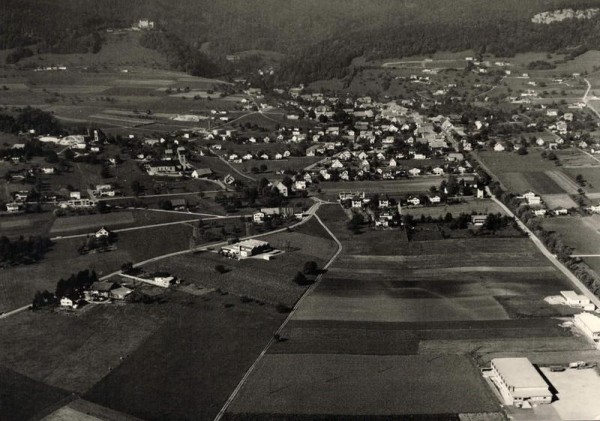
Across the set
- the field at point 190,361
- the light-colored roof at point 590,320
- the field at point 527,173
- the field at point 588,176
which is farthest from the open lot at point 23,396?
the field at point 588,176

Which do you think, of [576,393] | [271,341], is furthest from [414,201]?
[576,393]

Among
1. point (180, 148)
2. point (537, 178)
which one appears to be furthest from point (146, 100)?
point (537, 178)

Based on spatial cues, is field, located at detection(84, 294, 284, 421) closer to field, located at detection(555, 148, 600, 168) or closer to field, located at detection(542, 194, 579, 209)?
field, located at detection(542, 194, 579, 209)

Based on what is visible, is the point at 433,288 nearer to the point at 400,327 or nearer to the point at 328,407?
the point at 400,327

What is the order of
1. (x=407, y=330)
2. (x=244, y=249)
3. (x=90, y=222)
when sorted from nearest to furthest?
(x=407, y=330)
(x=244, y=249)
(x=90, y=222)

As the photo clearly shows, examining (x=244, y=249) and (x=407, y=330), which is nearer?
(x=407, y=330)

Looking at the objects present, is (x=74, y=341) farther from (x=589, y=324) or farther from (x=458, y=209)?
(x=458, y=209)

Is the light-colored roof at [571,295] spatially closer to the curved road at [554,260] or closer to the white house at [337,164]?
the curved road at [554,260]
